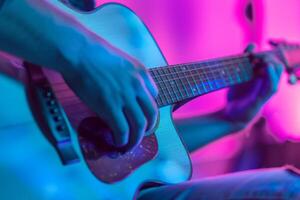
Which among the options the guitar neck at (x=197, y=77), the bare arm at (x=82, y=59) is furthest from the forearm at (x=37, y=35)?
the guitar neck at (x=197, y=77)

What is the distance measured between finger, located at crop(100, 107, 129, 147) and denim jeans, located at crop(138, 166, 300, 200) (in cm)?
13

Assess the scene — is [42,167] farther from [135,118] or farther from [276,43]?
[276,43]

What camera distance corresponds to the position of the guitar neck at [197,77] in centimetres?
83

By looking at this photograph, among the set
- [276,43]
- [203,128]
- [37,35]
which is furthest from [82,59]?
[276,43]

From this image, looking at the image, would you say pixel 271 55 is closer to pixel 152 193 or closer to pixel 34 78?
pixel 152 193

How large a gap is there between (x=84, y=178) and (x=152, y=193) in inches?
5.6

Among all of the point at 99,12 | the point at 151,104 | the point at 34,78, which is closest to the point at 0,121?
the point at 34,78

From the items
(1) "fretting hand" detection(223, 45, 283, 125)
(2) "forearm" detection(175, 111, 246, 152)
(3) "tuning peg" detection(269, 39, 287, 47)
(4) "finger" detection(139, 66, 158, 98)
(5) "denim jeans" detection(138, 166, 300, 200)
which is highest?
(4) "finger" detection(139, 66, 158, 98)

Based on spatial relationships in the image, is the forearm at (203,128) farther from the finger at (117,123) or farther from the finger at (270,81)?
the finger at (117,123)

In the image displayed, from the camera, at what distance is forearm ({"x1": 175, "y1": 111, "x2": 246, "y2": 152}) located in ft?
3.78

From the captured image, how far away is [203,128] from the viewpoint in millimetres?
1179

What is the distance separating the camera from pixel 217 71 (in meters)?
1.00

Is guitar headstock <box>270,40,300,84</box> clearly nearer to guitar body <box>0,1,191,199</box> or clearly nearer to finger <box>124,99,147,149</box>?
guitar body <box>0,1,191,199</box>

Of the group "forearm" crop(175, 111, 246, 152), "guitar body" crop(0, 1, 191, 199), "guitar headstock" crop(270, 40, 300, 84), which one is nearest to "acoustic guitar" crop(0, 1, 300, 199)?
"guitar body" crop(0, 1, 191, 199)
